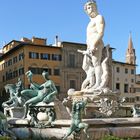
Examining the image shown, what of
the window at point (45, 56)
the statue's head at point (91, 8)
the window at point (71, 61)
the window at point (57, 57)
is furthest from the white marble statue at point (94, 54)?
the window at point (71, 61)

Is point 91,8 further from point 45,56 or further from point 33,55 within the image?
point 45,56

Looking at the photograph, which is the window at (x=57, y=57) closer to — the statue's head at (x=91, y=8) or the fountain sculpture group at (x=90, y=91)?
the fountain sculpture group at (x=90, y=91)

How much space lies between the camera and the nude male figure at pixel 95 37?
14.8 meters

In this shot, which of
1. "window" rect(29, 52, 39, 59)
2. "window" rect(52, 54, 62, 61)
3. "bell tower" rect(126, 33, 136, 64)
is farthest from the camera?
"bell tower" rect(126, 33, 136, 64)

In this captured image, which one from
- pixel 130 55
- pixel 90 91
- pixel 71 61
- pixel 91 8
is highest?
pixel 130 55

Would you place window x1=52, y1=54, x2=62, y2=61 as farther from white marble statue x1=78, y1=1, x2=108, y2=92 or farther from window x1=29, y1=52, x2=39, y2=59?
white marble statue x1=78, y1=1, x2=108, y2=92

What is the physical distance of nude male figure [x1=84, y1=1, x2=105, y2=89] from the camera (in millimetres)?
14766

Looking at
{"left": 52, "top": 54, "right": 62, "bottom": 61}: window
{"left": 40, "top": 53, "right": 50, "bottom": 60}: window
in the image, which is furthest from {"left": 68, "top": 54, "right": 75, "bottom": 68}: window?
{"left": 40, "top": 53, "right": 50, "bottom": 60}: window

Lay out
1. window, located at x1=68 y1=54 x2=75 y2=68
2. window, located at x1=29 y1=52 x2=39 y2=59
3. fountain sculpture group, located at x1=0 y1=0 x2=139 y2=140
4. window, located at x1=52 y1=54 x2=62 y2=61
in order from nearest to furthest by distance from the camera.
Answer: fountain sculpture group, located at x1=0 y1=0 x2=139 y2=140 → window, located at x1=29 y1=52 x2=39 y2=59 → window, located at x1=52 y1=54 x2=62 y2=61 → window, located at x1=68 y1=54 x2=75 y2=68

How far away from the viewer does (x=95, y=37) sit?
48.6 feet

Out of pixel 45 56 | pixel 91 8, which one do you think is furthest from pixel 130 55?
pixel 91 8

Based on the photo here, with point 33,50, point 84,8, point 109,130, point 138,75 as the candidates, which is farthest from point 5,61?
point 109,130

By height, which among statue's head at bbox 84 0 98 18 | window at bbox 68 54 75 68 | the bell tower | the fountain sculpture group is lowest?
the fountain sculpture group

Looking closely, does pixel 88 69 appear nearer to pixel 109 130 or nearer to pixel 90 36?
pixel 90 36
